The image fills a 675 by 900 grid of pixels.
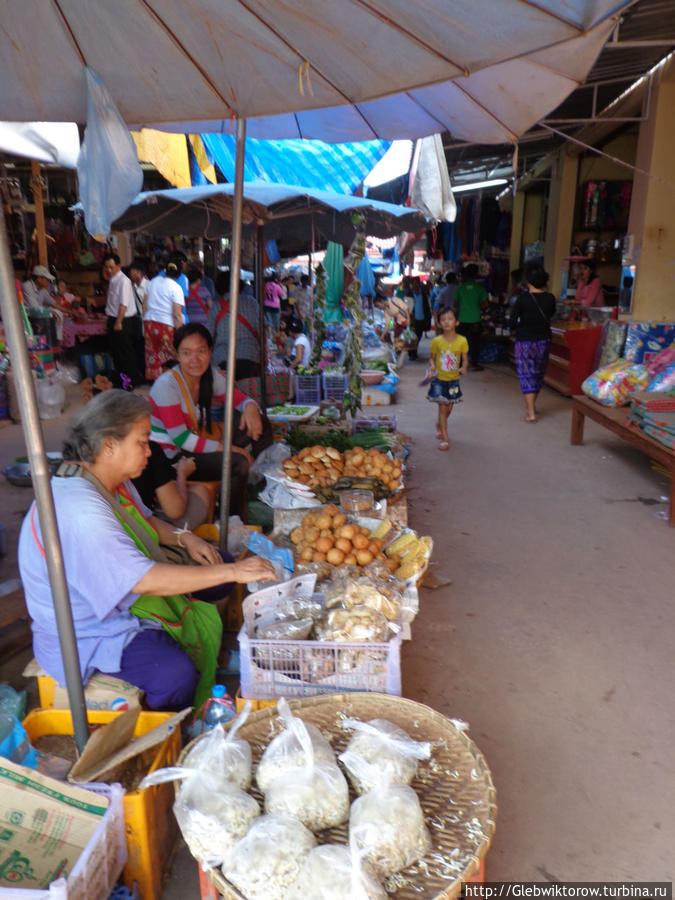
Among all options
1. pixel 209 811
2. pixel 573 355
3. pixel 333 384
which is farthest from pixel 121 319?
pixel 209 811

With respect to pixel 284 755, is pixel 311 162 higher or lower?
higher

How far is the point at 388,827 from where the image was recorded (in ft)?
5.27

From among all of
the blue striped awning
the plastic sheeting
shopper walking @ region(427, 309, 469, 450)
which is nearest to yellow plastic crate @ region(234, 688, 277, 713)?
the plastic sheeting

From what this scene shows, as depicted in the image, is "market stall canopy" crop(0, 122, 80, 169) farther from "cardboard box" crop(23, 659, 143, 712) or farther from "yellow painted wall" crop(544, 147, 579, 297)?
"yellow painted wall" crop(544, 147, 579, 297)

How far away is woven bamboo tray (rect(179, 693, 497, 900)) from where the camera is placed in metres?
A: 1.58

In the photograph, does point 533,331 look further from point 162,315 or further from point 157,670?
point 157,670

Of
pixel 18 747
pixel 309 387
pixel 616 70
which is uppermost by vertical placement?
pixel 616 70

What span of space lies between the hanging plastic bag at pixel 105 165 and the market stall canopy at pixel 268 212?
105 inches

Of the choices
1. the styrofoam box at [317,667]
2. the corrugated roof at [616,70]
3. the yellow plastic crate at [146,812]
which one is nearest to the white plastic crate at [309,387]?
the corrugated roof at [616,70]

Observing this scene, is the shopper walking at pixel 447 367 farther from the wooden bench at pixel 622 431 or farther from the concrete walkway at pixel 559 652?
the wooden bench at pixel 622 431

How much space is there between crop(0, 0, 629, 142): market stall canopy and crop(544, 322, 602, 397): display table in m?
6.80

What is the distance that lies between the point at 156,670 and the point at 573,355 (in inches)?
327

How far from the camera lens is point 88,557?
2160mm

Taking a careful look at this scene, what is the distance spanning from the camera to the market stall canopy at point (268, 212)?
4.83 m
